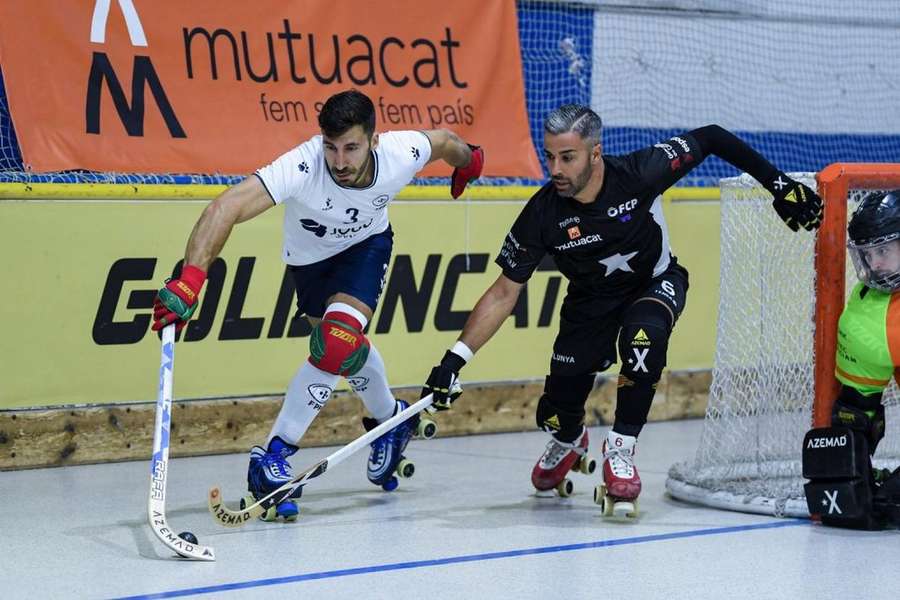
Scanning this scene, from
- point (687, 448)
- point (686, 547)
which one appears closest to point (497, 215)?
point (687, 448)

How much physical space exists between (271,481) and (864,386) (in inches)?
71.2

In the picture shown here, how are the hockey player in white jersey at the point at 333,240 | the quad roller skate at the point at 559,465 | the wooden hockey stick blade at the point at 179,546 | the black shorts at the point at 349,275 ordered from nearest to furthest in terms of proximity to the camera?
the wooden hockey stick blade at the point at 179,546
the hockey player in white jersey at the point at 333,240
the black shorts at the point at 349,275
the quad roller skate at the point at 559,465

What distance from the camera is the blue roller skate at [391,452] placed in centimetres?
455

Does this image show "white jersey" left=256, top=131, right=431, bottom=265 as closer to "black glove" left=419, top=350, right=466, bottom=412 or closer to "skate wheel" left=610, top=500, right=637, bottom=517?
"black glove" left=419, top=350, right=466, bottom=412

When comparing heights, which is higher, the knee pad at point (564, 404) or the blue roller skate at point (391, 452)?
the knee pad at point (564, 404)

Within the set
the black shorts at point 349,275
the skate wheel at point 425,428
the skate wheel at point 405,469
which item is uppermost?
the black shorts at point 349,275

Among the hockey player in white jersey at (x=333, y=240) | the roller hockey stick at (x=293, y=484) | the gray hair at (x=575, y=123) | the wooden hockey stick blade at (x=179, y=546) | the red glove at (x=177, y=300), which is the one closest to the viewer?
the wooden hockey stick blade at (x=179, y=546)

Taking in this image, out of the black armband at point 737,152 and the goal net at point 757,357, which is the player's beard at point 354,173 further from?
the goal net at point 757,357

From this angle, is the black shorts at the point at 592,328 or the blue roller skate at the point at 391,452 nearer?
the black shorts at the point at 592,328

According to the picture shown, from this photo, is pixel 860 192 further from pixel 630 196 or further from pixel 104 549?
pixel 104 549

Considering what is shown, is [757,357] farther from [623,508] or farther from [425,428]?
[425,428]

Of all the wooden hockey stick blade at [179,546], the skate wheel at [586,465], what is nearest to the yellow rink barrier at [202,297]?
the skate wheel at [586,465]

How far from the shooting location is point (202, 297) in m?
5.23

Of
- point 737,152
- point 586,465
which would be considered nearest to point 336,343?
point 586,465
